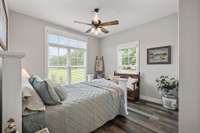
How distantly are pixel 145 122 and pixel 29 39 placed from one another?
12.6 ft

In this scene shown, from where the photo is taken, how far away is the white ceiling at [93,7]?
2752mm

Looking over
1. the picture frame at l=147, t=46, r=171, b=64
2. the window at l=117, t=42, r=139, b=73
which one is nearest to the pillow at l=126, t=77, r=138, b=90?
the window at l=117, t=42, r=139, b=73

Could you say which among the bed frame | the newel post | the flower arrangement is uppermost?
the newel post

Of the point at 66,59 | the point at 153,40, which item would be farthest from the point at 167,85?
the point at 66,59

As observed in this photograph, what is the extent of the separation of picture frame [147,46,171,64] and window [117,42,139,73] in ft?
1.59

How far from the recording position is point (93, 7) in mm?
2941

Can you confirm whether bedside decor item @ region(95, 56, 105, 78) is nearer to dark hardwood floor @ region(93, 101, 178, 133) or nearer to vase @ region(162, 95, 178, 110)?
dark hardwood floor @ region(93, 101, 178, 133)

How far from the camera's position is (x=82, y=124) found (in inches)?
70.6

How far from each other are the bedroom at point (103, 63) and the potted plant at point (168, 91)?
0.12ft

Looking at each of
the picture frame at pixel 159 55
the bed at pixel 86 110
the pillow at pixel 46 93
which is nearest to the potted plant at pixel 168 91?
the picture frame at pixel 159 55
